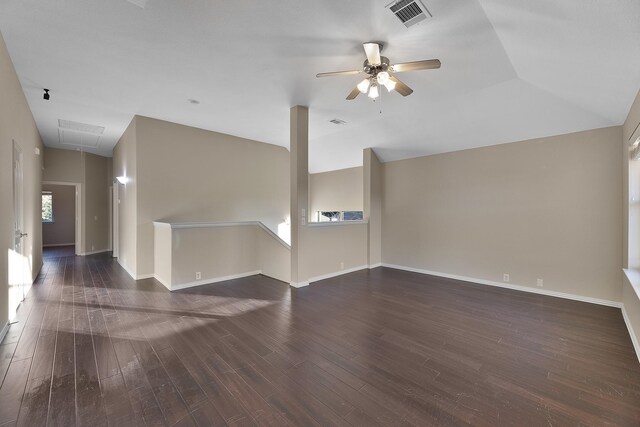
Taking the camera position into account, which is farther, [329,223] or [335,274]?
[335,274]

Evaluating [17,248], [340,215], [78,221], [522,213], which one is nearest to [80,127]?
[17,248]

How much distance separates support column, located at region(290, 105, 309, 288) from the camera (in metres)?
4.55

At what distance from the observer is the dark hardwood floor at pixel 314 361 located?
69.7 inches

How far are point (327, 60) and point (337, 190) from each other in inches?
197

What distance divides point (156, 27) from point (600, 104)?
497 cm

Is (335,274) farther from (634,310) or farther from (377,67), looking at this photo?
(634,310)

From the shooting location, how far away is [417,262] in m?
5.82

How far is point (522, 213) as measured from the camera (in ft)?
14.5

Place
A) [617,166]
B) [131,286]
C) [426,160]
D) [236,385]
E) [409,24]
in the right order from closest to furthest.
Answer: [236,385], [409,24], [617,166], [131,286], [426,160]


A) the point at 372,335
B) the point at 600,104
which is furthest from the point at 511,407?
the point at 600,104

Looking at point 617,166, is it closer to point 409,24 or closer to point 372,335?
point 409,24

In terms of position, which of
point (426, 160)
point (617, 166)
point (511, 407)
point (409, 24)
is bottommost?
point (511, 407)

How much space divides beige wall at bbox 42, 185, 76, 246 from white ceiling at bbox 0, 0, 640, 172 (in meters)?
6.74

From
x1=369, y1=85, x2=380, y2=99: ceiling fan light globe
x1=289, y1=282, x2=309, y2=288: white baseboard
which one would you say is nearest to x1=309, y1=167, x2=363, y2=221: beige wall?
x1=289, y1=282, x2=309, y2=288: white baseboard
